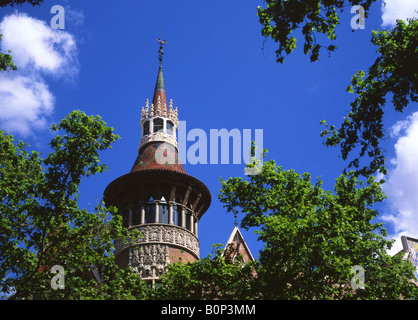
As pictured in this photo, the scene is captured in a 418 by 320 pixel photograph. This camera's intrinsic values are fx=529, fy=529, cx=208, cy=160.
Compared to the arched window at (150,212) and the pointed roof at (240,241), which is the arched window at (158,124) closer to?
the arched window at (150,212)

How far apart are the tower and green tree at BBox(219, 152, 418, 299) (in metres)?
7.25

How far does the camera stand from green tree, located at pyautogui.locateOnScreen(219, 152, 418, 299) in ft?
68.3

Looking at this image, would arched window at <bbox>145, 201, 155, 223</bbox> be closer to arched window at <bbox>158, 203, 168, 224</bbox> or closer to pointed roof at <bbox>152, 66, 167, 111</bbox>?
arched window at <bbox>158, 203, 168, 224</bbox>

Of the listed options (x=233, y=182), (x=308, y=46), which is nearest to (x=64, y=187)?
(x=233, y=182)

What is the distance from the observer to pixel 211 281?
22797mm

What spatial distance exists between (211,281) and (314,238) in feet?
16.1

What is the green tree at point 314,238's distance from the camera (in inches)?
820

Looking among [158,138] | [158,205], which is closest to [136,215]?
[158,205]

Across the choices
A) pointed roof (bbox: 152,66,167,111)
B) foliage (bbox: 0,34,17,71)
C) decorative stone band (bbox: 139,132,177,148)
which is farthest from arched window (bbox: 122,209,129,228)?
foliage (bbox: 0,34,17,71)

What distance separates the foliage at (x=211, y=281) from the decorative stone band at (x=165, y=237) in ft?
25.8

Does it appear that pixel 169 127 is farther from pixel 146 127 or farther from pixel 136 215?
pixel 136 215
